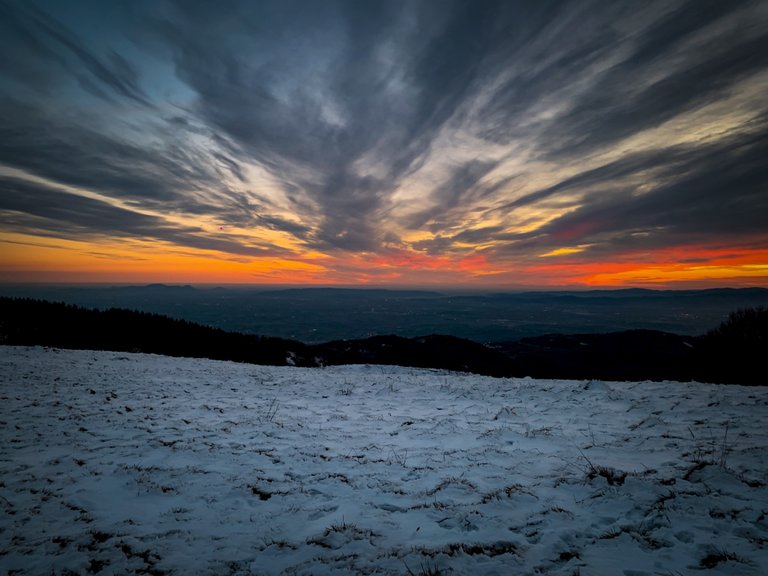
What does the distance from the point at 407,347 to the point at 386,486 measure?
72.4 metres

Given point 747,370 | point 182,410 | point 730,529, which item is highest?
point 730,529

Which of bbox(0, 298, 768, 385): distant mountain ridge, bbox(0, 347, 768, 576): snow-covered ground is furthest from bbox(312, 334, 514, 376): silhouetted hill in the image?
bbox(0, 347, 768, 576): snow-covered ground

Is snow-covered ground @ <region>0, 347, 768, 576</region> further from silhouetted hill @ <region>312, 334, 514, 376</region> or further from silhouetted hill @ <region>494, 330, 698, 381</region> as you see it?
silhouetted hill @ <region>494, 330, 698, 381</region>

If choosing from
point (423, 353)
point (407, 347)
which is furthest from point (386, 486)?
point (407, 347)

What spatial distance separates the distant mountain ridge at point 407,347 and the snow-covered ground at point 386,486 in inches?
844

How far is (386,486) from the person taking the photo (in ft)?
18.7

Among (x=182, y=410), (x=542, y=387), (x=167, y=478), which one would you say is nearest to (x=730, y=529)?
(x=167, y=478)

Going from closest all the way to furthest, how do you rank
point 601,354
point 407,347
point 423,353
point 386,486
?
point 386,486 < point 423,353 < point 407,347 < point 601,354

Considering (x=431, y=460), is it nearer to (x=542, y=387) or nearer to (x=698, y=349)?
(x=542, y=387)

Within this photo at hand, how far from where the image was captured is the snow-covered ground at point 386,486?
12.5 ft

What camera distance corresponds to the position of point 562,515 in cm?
453

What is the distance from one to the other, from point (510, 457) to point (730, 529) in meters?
3.37

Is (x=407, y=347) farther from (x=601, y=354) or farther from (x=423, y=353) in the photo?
(x=601, y=354)

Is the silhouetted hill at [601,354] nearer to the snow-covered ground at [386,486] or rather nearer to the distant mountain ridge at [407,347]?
the distant mountain ridge at [407,347]
